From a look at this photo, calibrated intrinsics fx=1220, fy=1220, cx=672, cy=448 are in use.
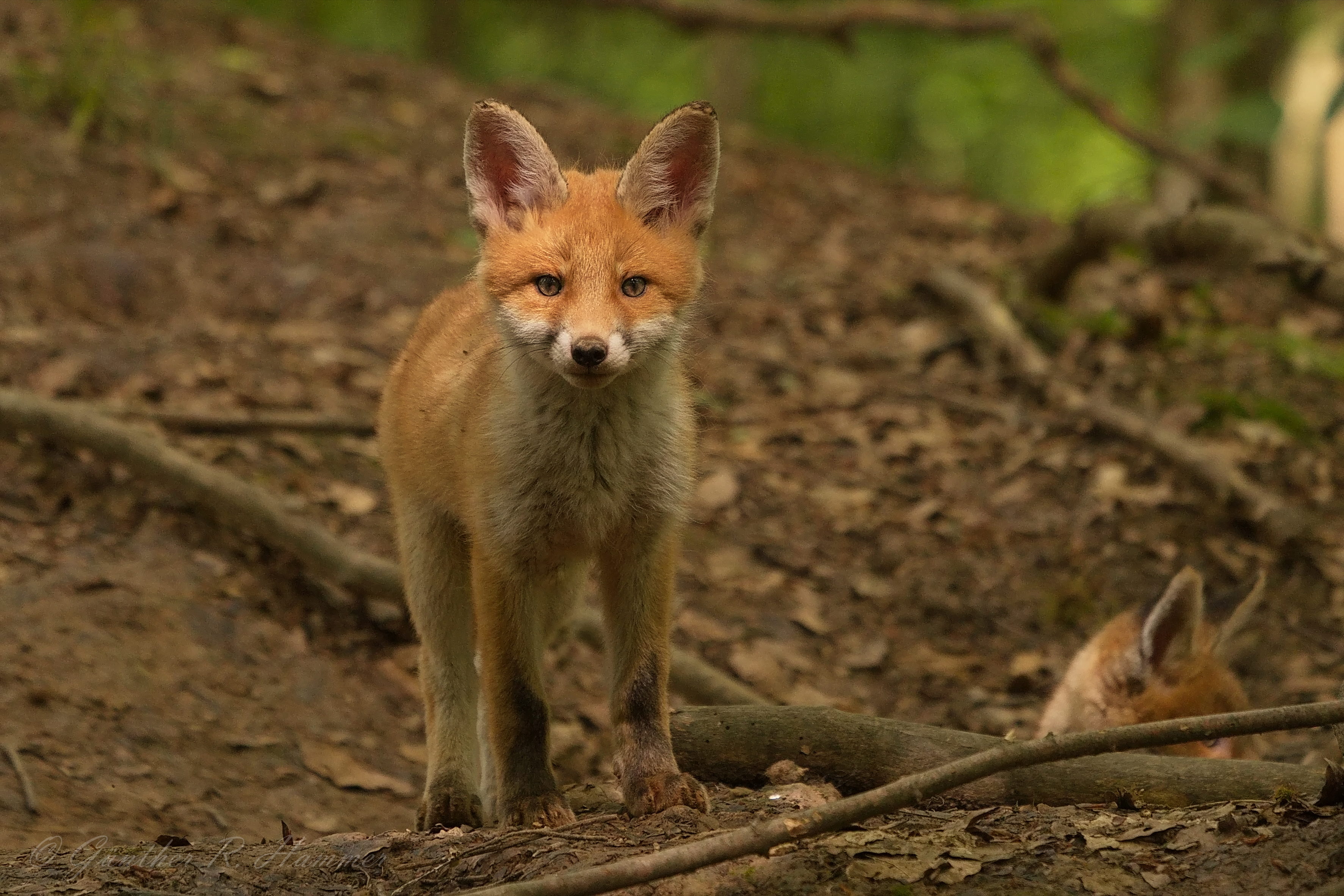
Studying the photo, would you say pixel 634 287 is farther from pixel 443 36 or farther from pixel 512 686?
pixel 443 36

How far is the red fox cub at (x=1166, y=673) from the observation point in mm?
5395

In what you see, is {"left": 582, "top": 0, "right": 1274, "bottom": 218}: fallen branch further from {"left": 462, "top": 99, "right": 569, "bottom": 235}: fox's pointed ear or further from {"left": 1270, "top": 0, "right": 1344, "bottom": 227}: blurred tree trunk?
{"left": 462, "top": 99, "right": 569, "bottom": 235}: fox's pointed ear

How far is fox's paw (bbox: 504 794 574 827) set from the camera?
12.9 ft

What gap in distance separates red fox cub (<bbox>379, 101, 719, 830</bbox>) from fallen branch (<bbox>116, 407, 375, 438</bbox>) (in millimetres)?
2867

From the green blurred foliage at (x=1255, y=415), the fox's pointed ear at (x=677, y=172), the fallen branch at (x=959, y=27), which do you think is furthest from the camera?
the fallen branch at (x=959, y=27)

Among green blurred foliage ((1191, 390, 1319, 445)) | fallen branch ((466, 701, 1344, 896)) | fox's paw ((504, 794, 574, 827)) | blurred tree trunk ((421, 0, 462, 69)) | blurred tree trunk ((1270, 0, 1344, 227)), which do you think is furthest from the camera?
Answer: blurred tree trunk ((421, 0, 462, 69))

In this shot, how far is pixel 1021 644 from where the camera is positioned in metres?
7.03

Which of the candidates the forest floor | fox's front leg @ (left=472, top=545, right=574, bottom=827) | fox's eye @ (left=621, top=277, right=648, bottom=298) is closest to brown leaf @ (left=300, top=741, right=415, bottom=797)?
the forest floor

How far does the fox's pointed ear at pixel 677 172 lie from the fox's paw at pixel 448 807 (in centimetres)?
223

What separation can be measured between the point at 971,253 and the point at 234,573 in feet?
26.8

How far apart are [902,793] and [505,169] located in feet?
8.54

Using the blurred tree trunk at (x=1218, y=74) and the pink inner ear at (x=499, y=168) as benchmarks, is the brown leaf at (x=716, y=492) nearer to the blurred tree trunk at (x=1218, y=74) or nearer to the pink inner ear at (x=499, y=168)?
the pink inner ear at (x=499, y=168)

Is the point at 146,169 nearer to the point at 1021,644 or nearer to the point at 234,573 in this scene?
the point at 234,573

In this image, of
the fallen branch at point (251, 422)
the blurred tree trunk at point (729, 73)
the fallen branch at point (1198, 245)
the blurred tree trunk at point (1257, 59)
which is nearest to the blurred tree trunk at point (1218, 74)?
the blurred tree trunk at point (1257, 59)
